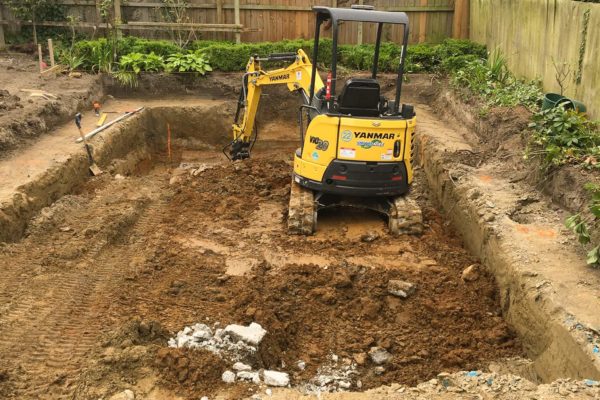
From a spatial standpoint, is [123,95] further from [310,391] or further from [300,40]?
[310,391]

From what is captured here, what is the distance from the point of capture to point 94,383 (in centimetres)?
454

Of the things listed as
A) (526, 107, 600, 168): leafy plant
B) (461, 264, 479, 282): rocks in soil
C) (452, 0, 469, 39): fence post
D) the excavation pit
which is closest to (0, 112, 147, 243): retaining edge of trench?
the excavation pit

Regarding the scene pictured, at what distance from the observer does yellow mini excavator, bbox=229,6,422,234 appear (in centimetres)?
786

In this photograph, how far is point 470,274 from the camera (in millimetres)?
6863

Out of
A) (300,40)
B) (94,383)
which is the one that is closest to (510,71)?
(300,40)

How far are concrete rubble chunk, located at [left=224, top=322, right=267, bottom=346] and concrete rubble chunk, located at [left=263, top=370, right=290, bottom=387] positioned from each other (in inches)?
13.9

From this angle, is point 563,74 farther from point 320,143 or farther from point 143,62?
point 143,62

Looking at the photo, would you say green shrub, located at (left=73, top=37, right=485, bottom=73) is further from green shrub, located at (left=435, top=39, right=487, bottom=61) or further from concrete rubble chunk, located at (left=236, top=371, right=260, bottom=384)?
concrete rubble chunk, located at (left=236, top=371, right=260, bottom=384)

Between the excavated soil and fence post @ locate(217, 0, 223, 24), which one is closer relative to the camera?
the excavated soil

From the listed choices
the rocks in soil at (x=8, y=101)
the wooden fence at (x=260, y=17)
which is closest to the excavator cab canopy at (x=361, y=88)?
the rocks in soil at (x=8, y=101)

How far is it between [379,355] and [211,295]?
183 centimetres

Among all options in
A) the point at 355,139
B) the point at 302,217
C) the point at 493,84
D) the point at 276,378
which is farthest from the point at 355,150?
the point at 493,84

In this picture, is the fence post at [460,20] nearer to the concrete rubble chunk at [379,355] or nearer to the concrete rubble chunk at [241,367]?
the concrete rubble chunk at [379,355]

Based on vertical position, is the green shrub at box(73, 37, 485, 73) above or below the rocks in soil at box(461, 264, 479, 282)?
above
